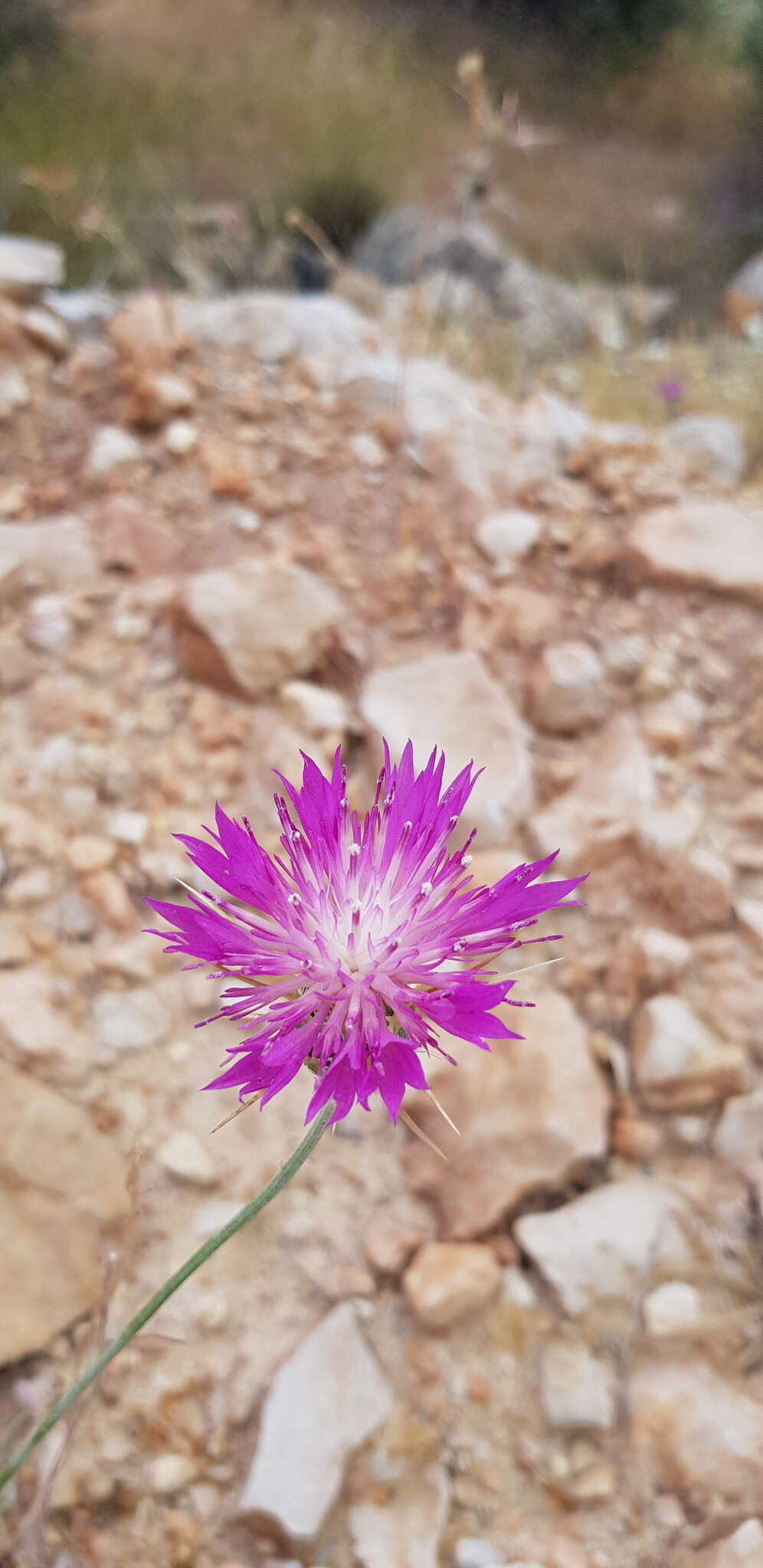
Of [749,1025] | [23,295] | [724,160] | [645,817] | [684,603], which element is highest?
[724,160]

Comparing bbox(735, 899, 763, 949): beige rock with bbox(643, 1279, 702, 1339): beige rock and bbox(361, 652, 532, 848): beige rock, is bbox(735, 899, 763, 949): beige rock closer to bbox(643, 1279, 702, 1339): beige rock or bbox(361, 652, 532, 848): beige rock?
bbox(361, 652, 532, 848): beige rock

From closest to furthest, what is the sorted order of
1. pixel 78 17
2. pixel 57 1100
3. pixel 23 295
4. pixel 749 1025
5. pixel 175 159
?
1. pixel 57 1100
2. pixel 749 1025
3. pixel 23 295
4. pixel 175 159
5. pixel 78 17

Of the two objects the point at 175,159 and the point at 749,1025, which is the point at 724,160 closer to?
the point at 175,159

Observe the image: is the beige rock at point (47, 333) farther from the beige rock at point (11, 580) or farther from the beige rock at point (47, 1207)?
the beige rock at point (47, 1207)

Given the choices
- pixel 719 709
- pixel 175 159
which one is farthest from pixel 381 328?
pixel 175 159

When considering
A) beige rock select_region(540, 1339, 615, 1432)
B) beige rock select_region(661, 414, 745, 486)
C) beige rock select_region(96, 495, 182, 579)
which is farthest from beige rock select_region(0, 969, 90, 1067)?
beige rock select_region(661, 414, 745, 486)

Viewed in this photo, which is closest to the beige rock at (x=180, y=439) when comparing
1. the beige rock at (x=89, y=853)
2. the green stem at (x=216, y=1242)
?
the beige rock at (x=89, y=853)

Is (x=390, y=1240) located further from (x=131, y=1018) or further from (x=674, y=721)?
(x=674, y=721)
